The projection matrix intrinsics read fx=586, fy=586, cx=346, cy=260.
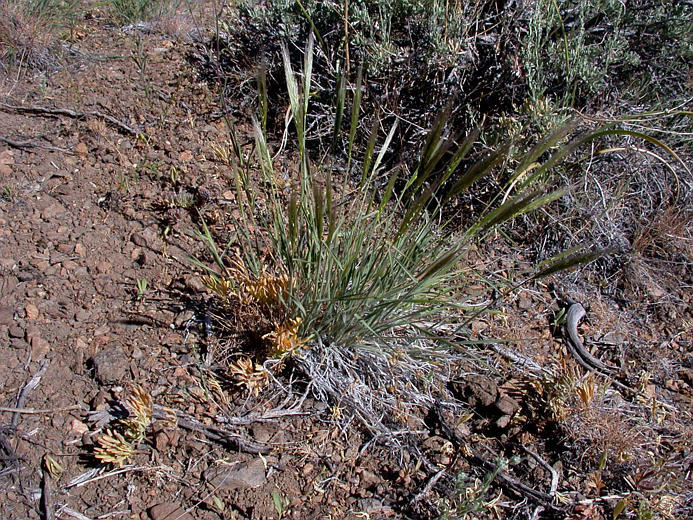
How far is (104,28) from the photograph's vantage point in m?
3.53

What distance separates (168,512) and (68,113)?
6.77 feet

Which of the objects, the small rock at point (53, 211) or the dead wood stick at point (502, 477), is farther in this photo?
the small rock at point (53, 211)

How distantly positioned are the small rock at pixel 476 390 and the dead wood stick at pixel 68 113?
199 cm

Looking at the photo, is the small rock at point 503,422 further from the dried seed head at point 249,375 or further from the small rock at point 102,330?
the small rock at point 102,330

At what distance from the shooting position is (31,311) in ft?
7.13

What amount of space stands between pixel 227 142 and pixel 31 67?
1.16 meters

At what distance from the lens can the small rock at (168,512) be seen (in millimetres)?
1757

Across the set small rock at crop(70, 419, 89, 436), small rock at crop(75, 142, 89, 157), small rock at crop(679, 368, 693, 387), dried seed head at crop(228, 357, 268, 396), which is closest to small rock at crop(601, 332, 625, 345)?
small rock at crop(679, 368, 693, 387)

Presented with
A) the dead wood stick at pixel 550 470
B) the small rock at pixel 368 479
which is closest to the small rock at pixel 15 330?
the small rock at pixel 368 479

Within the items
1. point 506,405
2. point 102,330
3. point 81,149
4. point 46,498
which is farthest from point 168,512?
point 81,149

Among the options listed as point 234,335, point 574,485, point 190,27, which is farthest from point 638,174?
point 190,27

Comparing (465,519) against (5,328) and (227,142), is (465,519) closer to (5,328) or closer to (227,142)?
(5,328)

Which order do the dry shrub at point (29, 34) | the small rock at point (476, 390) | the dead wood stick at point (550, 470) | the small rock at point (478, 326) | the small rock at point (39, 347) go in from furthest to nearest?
the dry shrub at point (29, 34) < the small rock at point (478, 326) < the small rock at point (476, 390) < the small rock at point (39, 347) < the dead wood stick at point (550, 470)

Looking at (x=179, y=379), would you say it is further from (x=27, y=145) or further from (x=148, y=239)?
(x=27, y=145)
